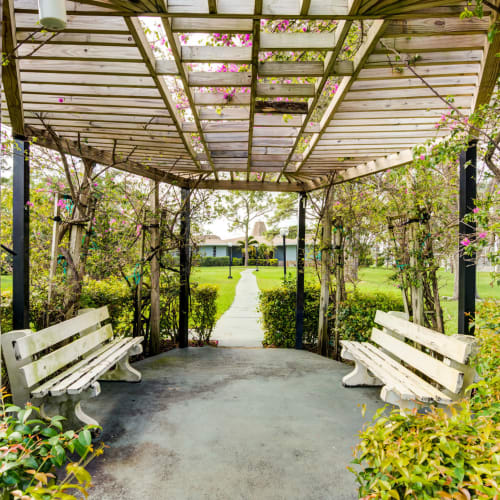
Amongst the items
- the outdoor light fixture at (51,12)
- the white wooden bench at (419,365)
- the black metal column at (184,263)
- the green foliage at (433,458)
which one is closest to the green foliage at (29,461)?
the green foliage at (433,458)

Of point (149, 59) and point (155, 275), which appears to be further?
point (155, 275)

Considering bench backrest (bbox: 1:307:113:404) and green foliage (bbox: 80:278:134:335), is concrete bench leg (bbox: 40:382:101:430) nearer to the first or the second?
bench backrest (bbox: 1:307:113:404)

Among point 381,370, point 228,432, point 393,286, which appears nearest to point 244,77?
point 381,370

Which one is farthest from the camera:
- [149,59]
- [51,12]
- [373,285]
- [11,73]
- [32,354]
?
[373,285]

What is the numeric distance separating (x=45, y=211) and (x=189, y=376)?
263cm

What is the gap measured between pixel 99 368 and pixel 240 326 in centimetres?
514

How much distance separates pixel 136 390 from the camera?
361 cm

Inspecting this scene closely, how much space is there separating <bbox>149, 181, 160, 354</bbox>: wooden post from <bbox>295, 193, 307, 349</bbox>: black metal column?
2.09 meters

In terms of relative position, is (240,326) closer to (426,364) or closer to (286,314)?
(286,314)

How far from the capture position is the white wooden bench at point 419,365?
7.58 ft

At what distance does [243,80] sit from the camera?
2.30 metres

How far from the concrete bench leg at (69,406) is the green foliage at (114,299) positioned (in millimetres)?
1746

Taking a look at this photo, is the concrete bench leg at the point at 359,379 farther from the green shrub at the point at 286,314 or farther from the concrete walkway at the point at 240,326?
the concrete walkway at the point at 240,326

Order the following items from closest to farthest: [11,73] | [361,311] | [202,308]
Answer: [11,73] → [361,311] → [202,308]
